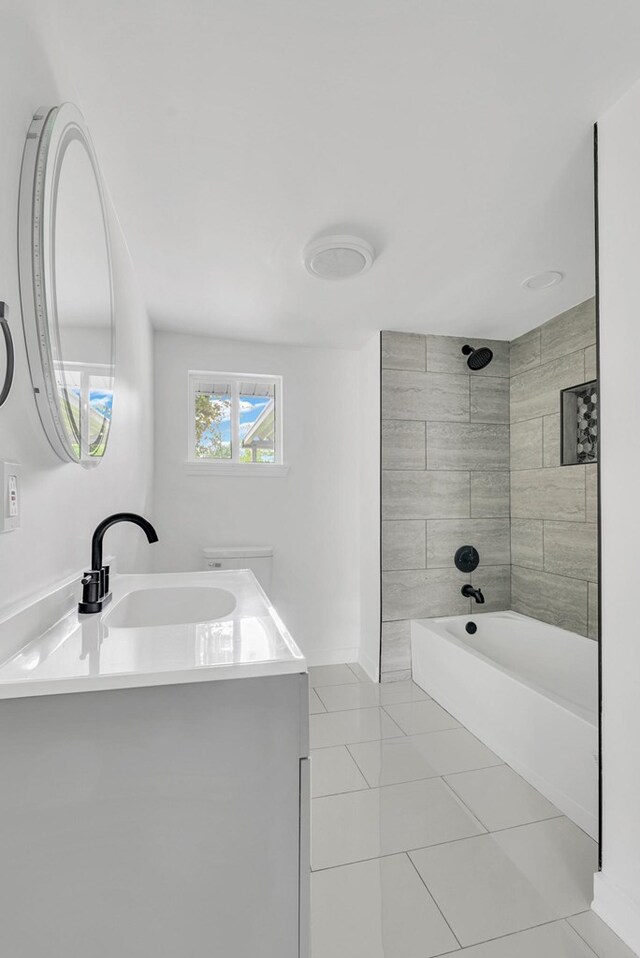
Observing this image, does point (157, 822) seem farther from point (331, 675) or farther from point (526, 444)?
point (526, 444)

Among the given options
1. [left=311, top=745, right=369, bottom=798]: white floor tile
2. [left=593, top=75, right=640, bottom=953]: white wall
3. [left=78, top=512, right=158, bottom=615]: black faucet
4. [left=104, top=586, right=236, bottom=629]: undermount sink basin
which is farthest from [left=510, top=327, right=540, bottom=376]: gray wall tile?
[left=78, top=512, right=158, bottom=615]: black faucet

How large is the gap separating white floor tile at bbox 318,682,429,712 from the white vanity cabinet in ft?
7.01

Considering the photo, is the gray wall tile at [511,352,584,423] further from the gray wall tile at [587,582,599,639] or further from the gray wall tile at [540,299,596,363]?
the gray wall tile at [587,582,599,639]

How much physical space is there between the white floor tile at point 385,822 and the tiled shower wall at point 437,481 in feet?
4.01

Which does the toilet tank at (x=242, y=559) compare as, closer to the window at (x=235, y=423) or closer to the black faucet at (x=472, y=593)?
the window at (x=235, y=423)

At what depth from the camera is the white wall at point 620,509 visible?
54.4 inches

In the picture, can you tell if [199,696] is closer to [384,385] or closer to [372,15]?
[372,15]

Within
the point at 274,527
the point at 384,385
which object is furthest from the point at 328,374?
the point at 274,527

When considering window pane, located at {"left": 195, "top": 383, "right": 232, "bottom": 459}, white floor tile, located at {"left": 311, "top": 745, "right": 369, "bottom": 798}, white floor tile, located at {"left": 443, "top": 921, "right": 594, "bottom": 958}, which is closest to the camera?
white floor tile, located at {"left": 443, "top": 921, "right": 594, "bottom": 958}

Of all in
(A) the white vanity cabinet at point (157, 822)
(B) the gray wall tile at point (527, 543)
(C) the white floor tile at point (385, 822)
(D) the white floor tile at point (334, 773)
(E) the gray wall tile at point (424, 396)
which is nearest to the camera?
(A) the white vanity cabinet at point (157, 822)

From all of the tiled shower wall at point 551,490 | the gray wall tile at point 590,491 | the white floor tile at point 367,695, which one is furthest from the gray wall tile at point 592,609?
the white floor tile at point 367,695

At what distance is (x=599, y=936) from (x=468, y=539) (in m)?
2.19

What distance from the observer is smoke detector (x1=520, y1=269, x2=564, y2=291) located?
2485 mm

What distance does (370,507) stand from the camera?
3467 millimetres
